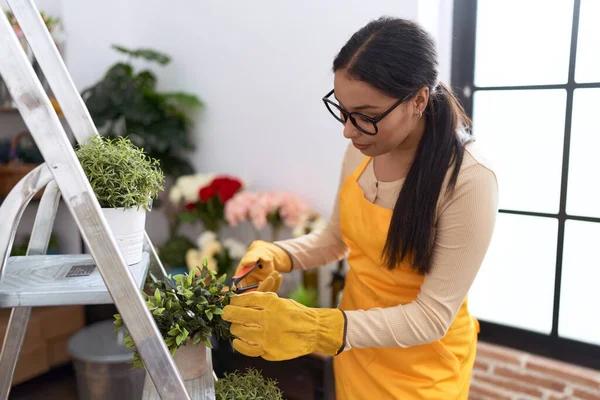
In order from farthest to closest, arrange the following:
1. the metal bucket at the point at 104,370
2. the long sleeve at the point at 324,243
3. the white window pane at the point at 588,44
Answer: the metal bucket at the point at 104,370
the white window pane at the point at 588,44
the long sleeve at the point at 324,243

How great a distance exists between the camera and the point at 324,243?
136 centimetres

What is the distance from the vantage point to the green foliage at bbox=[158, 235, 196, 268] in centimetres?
244

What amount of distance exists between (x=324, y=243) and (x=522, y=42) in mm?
1120

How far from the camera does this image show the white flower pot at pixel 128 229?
0.77 m

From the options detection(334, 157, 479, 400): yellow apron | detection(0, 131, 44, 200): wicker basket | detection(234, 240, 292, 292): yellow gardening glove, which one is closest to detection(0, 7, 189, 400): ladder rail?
detection(234, 240, 292, 292): yellow gardening glove

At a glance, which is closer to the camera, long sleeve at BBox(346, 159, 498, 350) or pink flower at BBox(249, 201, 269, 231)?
long sleeve at BBox(346, 159, 498, 350)

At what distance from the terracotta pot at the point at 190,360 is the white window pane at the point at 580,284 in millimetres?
1481

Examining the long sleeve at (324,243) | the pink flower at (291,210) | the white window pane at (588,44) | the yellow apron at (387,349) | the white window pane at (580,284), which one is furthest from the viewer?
the pink flower at (291,210)

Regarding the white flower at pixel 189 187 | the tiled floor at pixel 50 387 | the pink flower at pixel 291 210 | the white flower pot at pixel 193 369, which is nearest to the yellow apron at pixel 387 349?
the white flower pot at pixel 193 369

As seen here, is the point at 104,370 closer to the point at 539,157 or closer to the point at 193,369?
the point at 193,369

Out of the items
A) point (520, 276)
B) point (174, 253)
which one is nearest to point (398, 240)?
point (520, 276)

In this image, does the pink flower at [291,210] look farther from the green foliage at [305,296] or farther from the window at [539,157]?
the window at [539,157]

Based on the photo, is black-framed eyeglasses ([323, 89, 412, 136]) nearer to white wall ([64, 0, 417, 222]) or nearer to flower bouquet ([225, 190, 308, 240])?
white wall ([64, 0, 417, 222])

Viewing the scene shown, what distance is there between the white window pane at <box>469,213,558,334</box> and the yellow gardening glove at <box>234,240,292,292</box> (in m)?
1.04
